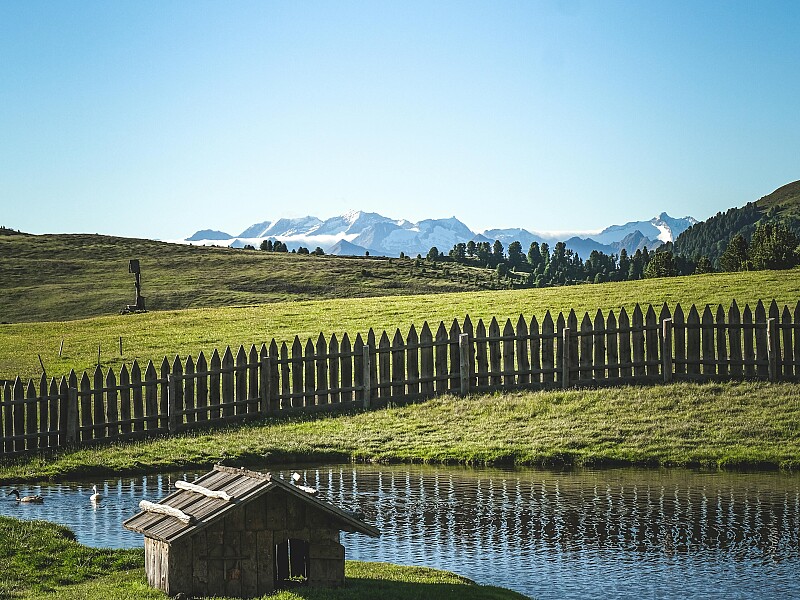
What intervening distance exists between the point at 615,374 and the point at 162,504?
55.4 feet

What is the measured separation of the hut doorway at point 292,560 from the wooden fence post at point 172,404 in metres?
12.2

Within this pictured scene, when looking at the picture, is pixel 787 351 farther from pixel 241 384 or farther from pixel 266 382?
pixel 241 384

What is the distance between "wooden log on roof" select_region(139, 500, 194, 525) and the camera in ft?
36.6

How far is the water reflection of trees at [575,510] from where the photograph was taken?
1459cm

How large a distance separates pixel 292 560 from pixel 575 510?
6302mm

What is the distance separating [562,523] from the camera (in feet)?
52.0

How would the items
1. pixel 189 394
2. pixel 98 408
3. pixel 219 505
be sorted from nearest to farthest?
pixel 219 505, pixel 98 408, pixel 189 394

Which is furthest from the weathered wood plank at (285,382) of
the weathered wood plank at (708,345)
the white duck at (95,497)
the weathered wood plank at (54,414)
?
the weathered wood plank at (708,345)

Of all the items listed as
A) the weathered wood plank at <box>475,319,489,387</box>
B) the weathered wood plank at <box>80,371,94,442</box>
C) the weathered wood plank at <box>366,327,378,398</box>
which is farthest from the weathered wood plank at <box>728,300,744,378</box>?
the weathered wood plank at <box>80,371,94,442</box>

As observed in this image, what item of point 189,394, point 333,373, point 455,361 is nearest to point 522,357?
point 455,361

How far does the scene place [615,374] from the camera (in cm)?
2644

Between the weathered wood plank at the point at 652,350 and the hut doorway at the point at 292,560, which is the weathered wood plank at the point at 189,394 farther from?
the hut doorway at the point at 292,560

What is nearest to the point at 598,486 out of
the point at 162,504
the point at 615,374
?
the point at 615,374

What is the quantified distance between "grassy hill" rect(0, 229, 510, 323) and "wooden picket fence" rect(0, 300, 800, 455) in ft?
188
